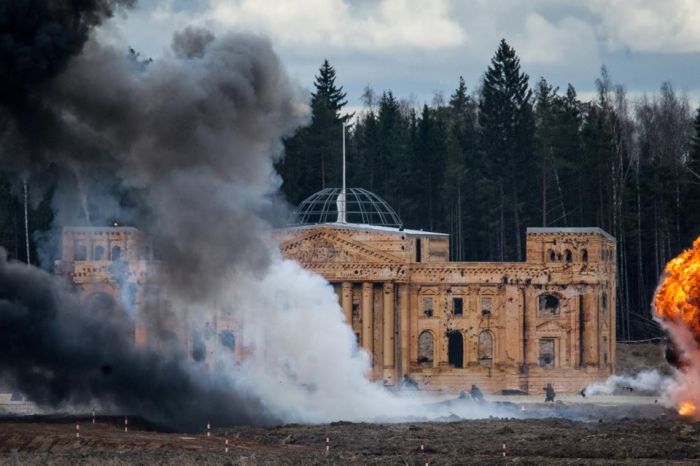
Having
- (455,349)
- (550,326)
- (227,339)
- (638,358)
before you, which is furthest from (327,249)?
(638,358)

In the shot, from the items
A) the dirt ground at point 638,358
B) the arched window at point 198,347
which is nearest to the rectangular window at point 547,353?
the dirt ground at point 638,358

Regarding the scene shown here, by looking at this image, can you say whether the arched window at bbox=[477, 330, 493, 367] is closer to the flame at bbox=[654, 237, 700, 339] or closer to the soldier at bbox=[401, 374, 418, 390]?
the soldier at bbox=[401, 374, 418, 390]

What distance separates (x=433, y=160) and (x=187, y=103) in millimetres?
70939

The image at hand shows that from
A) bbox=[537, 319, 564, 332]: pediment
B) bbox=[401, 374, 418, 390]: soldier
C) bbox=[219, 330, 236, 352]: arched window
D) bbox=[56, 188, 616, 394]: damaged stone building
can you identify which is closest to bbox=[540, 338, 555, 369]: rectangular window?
bbox=[56, 188, 616, 394]: damaged stone building

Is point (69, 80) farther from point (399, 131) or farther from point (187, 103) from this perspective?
point (399, 131)

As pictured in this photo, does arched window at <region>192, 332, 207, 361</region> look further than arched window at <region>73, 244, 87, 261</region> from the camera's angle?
No

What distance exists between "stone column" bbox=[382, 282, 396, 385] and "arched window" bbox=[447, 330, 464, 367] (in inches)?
142

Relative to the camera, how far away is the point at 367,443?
289 feet

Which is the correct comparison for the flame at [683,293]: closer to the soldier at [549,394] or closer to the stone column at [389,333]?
the soldier at [549,394]

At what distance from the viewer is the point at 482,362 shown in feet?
402

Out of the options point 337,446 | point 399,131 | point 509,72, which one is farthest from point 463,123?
point 337,446

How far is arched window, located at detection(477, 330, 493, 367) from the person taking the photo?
123m

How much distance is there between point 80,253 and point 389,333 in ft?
57.2

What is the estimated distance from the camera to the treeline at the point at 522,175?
467ft
